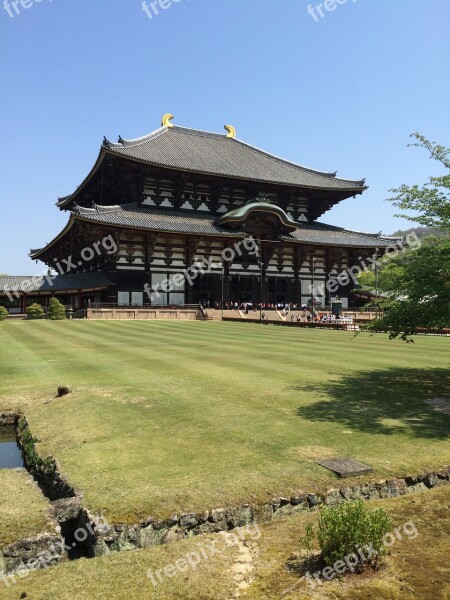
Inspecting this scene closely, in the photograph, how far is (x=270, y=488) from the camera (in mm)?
5723

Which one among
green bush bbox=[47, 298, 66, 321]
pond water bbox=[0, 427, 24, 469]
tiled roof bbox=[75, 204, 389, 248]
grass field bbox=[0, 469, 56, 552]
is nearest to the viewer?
grass field bbox=[0, 469, 56, 552]

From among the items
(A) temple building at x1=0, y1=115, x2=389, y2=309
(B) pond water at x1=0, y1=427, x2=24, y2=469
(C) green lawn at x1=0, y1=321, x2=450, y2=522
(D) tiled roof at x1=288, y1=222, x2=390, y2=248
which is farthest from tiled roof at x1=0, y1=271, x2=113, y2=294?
(B) pond water at x1=0, y1=427, x2=24, y2=469

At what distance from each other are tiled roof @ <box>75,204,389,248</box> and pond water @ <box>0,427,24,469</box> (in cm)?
3253

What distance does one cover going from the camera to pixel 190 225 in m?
47.1

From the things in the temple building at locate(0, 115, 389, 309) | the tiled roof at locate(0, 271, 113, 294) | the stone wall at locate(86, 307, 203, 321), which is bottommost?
the stone wall at locate(86, 307, 203, 321)

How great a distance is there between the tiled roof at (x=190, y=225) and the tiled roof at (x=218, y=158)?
16.4 feet

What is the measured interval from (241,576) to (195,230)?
4288 centimetres

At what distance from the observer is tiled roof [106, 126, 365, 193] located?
4988 centimetres

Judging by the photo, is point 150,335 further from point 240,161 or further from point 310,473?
point 240,161

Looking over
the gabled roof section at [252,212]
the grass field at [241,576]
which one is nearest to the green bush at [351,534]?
the grass field at [241,576]

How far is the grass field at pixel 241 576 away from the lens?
3.96m

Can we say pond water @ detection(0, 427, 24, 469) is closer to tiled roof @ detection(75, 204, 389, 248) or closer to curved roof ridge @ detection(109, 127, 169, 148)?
tiled roof @ detection(75, 204, 389, 248)

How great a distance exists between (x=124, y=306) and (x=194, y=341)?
21.8 m

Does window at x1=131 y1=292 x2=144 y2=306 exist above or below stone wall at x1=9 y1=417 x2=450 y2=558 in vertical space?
above
